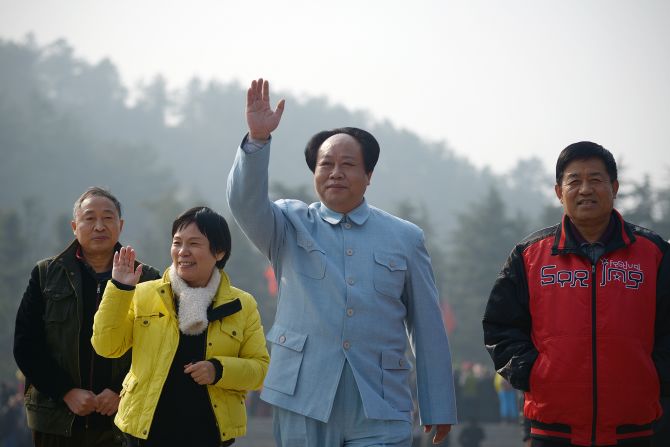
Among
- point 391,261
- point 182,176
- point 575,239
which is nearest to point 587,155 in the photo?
point 575,239

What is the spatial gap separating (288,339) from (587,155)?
5.29 feet

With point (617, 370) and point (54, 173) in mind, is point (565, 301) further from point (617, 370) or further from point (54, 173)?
point (54, 173)

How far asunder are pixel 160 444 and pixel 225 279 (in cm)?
83

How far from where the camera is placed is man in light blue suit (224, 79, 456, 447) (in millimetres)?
4426

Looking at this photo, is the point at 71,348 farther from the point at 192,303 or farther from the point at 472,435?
the point at 472,435

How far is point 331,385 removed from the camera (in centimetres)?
443

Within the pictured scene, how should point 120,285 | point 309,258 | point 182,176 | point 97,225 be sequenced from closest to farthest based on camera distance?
point 120,285
point 309,258
point 97,225
point 182,176

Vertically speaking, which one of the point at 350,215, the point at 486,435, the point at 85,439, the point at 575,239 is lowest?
the point at 486,435

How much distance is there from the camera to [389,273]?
184 inches

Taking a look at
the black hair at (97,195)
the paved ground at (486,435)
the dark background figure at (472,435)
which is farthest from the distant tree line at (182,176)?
the black hair at (97,195)

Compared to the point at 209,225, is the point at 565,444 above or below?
below

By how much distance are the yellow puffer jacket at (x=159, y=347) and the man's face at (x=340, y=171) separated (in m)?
0.65

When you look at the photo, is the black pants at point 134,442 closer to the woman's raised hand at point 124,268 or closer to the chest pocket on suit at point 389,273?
the woman's raised hand at point 124,268

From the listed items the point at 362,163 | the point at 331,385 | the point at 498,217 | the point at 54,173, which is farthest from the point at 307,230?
the point at 54,173
